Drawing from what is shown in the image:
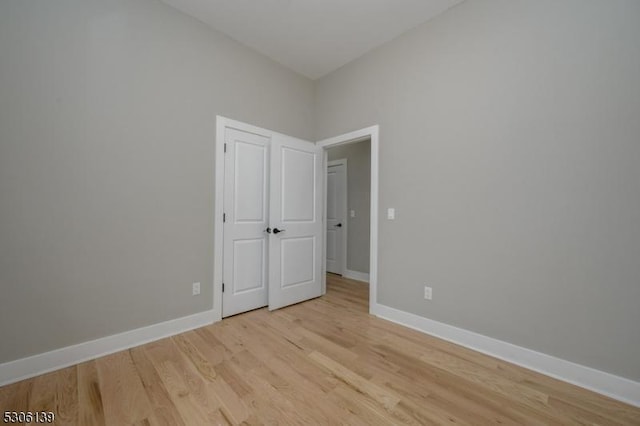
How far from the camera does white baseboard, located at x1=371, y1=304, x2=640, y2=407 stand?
150 centimetres

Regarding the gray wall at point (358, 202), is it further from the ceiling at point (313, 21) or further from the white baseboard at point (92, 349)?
the white baseboard at point (92, 349)

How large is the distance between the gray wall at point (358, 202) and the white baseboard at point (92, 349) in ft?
8.60

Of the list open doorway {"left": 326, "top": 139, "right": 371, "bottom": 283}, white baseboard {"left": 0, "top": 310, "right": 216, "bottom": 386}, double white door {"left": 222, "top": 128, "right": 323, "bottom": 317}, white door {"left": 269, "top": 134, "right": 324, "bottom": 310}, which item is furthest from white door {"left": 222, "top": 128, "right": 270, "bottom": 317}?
open doorway {"left": 326, "top": 139, "right": 371, "bottom": 283}

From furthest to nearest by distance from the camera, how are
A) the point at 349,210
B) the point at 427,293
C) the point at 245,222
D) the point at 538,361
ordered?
the point at 349,210
the point at 245,222
the point at 427,293
the point at 538,361

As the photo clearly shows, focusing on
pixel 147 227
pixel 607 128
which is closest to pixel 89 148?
pixel 147 227

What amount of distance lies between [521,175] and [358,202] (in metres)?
2.62

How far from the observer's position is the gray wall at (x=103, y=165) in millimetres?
1628

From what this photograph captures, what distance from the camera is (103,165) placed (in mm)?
1922

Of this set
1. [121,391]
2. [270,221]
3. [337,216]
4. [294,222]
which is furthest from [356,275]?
[121,391]

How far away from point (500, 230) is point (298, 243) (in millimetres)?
2092

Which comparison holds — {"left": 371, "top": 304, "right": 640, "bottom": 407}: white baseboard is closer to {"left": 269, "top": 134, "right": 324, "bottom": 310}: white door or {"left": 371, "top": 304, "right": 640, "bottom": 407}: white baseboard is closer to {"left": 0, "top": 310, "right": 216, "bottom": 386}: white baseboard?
{"left": 269, "top": 134, "right": 324, "bottom": 310}: white door

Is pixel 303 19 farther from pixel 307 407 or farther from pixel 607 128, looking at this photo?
pixel 307 407

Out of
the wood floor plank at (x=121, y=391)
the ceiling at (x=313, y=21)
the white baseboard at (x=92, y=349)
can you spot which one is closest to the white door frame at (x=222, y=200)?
the white baseboard at (x=92, y=349)

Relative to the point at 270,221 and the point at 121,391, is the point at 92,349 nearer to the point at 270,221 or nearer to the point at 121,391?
the point at 121,391
